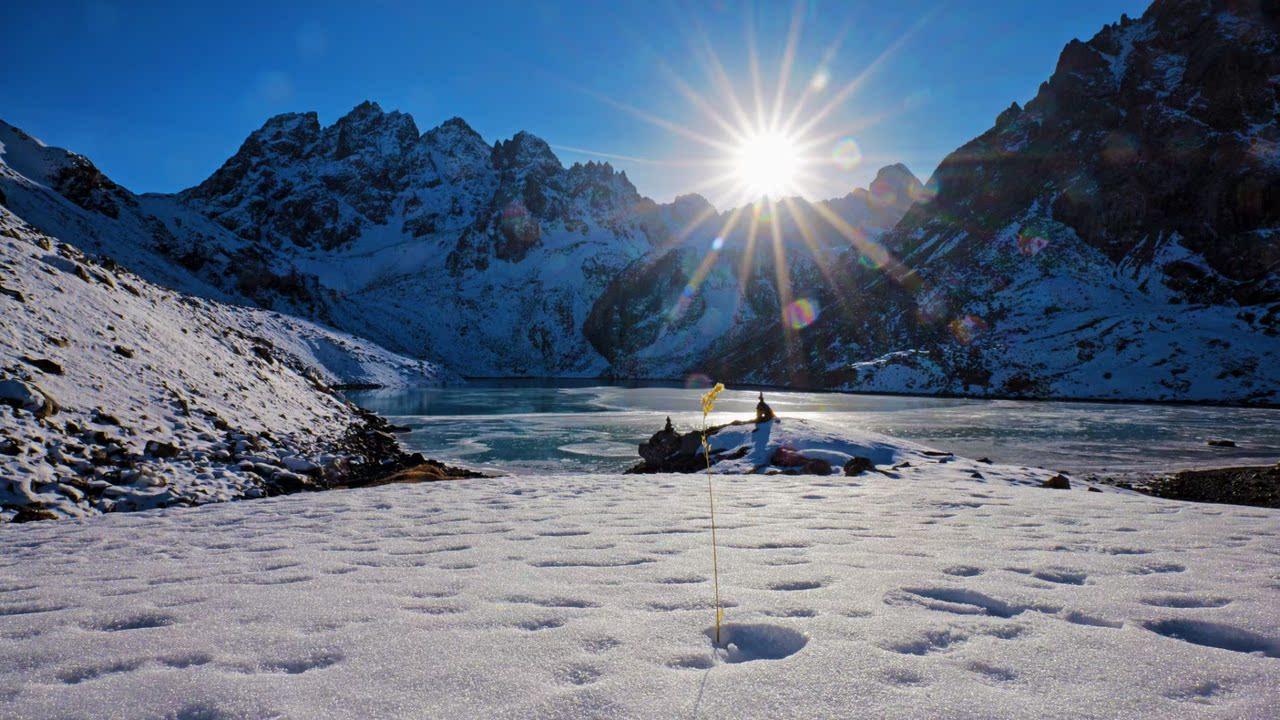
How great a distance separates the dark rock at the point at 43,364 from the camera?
1064cm

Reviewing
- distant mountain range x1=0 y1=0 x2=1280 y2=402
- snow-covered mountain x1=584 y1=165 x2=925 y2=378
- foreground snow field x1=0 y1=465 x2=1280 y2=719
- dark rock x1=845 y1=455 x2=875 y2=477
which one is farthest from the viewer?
snow-covered mountain x1=584 y1=165 x2=925 y2=378

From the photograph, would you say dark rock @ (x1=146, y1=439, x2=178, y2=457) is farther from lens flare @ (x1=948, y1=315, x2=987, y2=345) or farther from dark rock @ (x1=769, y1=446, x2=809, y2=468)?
lens flare @ (x1=948, y1=315, x2=987, y2=345)

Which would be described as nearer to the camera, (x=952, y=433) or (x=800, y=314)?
(x=952, y=433)

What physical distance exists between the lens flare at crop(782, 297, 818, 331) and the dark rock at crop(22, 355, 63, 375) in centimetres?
10443

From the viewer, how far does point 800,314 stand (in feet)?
379

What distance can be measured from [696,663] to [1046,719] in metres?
1.35

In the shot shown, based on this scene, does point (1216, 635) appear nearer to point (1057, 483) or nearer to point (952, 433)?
point (1057, 483)

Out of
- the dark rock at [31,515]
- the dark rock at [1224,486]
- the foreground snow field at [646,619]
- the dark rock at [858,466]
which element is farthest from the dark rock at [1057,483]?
the dark rock at [31,515]

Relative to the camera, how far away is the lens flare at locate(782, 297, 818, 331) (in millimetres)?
108363

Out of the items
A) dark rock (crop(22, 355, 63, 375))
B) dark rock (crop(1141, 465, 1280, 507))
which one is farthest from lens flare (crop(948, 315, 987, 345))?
dark rock (crop(22, 355, 63, 375))

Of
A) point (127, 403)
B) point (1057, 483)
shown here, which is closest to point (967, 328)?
point (1057, 483)

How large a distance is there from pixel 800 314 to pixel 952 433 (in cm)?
9011

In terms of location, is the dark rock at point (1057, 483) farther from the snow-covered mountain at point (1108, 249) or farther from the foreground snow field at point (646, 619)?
the snow-covered mountain at point (1108, 249)

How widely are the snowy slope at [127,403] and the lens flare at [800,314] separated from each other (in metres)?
98.6
